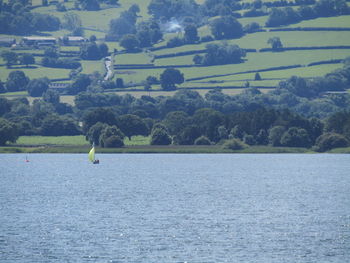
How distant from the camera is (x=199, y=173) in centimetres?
15600

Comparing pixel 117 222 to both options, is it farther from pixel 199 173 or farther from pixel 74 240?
pixel 199 173

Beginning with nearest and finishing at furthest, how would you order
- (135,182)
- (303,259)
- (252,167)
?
(303,259) < (135,182) < (252,167)

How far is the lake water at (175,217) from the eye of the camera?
225 feet

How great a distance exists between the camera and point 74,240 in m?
73.5

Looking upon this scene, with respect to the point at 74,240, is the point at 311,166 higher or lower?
lower

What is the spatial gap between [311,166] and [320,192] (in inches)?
2278

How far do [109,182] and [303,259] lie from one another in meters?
71.6

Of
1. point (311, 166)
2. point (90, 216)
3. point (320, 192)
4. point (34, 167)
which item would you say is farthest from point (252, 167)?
point (90, 216)

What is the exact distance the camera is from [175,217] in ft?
288

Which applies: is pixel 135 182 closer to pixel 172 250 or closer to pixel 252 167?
pixel 252 167

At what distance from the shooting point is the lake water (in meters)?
68.6

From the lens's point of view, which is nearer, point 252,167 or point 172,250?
point 172,250

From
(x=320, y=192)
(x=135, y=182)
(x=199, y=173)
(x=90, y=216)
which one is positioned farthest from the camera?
(x=199, y=173)

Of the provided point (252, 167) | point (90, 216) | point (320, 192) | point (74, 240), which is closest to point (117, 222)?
point (90, 216)
